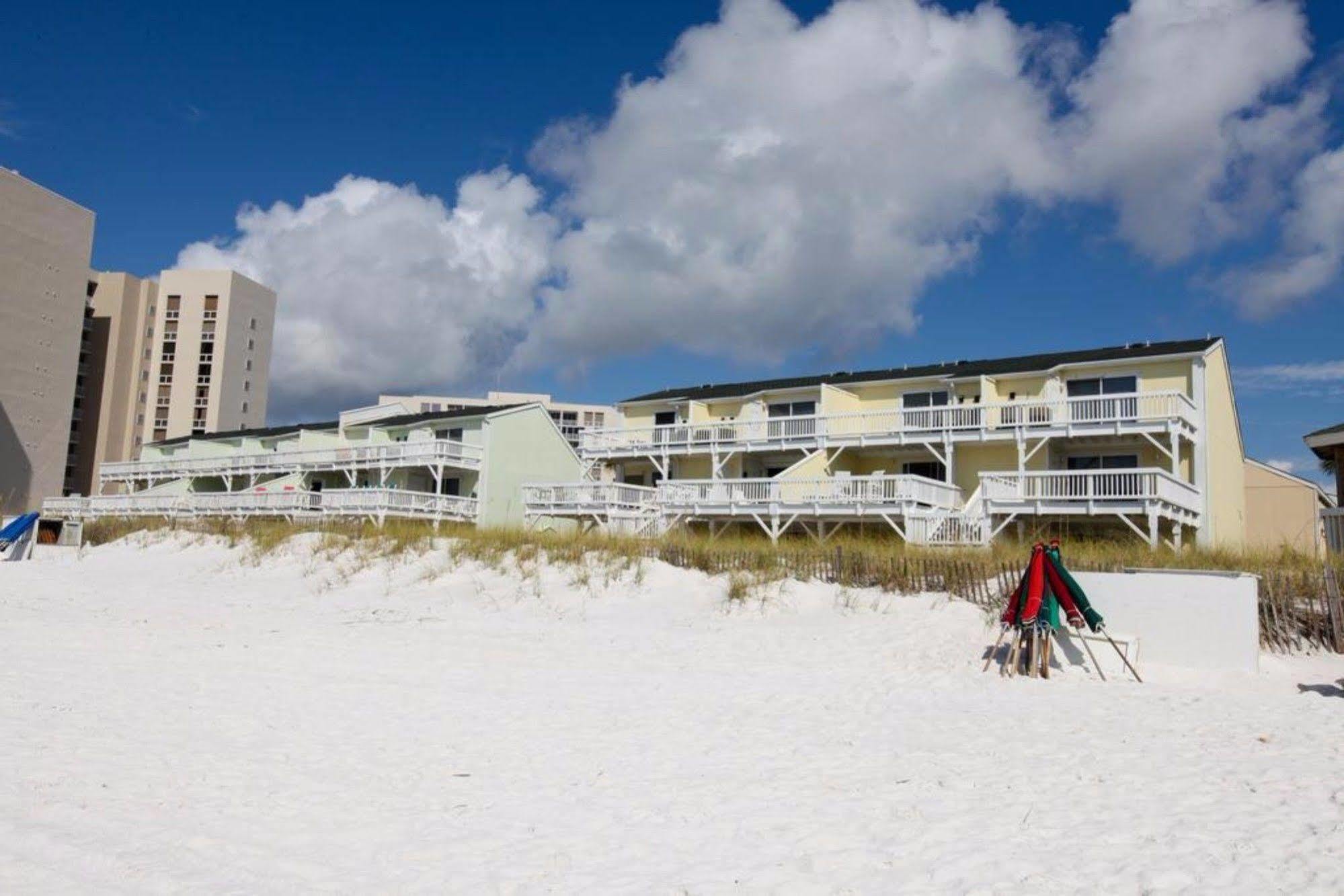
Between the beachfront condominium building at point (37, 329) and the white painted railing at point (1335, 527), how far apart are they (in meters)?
69.9

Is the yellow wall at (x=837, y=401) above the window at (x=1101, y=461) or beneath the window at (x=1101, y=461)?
above

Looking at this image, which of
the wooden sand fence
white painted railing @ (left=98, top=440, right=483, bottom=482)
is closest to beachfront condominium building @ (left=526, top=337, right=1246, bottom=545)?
the wooden sand fence

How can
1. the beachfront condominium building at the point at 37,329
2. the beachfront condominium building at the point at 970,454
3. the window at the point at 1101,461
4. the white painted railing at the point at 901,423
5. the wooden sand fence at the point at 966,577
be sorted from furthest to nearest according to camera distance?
the beachfront condominium building at the point at 37,329, the window at the point at 1101,461, the white painted railing at the point at 901,423, the beachfront condominium building at the point at 970,454, the wooden sand fence at the point at 966,577

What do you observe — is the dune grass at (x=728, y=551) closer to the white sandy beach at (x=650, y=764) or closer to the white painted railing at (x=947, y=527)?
the white painted railing at (x=947, y=527)

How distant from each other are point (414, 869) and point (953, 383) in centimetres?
2984

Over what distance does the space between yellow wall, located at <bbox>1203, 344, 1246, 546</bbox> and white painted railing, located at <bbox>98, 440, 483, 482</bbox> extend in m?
27.8

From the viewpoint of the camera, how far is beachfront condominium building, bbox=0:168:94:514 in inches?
2539

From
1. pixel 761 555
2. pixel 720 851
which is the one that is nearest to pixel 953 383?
pixel 761 555

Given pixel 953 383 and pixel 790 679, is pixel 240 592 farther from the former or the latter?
pixel 953 383

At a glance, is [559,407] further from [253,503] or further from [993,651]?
[993,651]

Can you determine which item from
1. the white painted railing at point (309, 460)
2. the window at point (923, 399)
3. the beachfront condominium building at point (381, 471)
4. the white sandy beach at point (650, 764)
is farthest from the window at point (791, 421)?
the white sandy beach at point (650, 764)

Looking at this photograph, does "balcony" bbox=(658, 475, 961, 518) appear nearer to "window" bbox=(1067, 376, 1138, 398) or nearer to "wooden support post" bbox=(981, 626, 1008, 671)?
"window" bbox=(1067, 376, 1138, 398)

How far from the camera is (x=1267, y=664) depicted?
1288cm

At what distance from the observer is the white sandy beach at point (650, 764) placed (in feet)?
19.2
